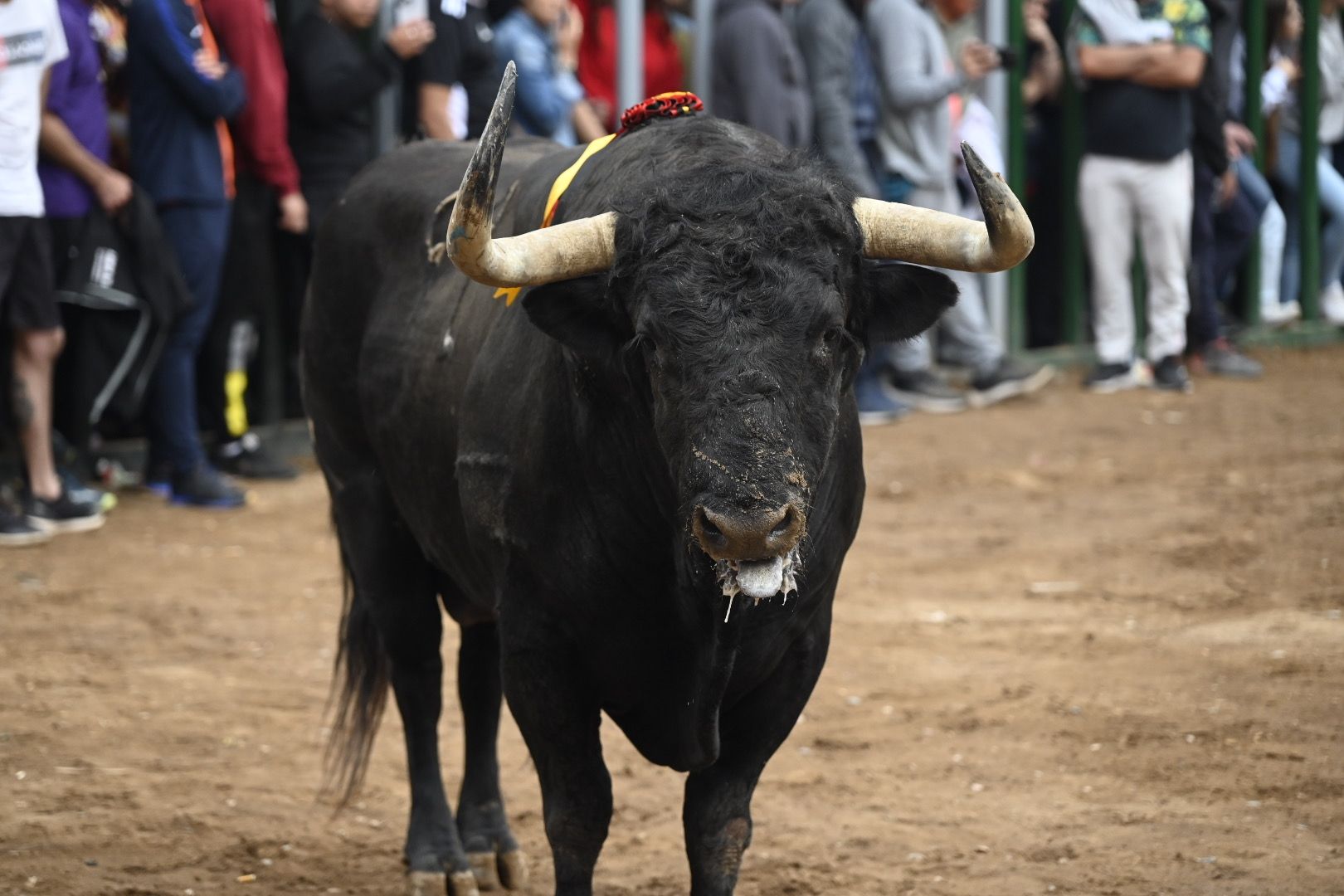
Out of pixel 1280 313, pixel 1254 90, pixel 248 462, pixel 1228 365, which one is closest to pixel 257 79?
pixel 248 462

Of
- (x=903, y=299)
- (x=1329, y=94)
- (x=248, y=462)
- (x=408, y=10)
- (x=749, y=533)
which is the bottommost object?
(x=248, y=462)

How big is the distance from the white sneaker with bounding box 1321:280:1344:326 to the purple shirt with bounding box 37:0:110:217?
9.35 metres

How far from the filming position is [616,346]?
3.53 metres

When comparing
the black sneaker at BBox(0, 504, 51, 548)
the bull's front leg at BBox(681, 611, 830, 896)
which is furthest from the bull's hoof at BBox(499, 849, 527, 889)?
the black sneaker at BBox(0, 504, 51, 548)

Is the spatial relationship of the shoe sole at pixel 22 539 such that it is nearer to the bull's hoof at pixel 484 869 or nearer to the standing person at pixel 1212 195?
the bull's hoof at pixel 484 869

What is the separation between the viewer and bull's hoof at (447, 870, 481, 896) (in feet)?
15.5

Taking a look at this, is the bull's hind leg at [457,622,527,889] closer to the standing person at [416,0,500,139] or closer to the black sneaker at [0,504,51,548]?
the black sneaker at [0,504,51,548]

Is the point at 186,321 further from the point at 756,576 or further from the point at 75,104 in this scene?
the point at 756,576

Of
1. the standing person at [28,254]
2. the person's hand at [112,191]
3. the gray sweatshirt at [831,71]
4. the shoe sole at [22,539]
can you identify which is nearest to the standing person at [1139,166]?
the gray sweatshirt at [831,71]

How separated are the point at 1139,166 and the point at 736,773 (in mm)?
7965

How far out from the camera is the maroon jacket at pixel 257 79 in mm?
8523

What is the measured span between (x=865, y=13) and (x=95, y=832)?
297 inches

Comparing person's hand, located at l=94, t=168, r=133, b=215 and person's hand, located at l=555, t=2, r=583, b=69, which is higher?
person's hand, located at l=555, t=2, r=583, b=69

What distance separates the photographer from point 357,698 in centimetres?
520
